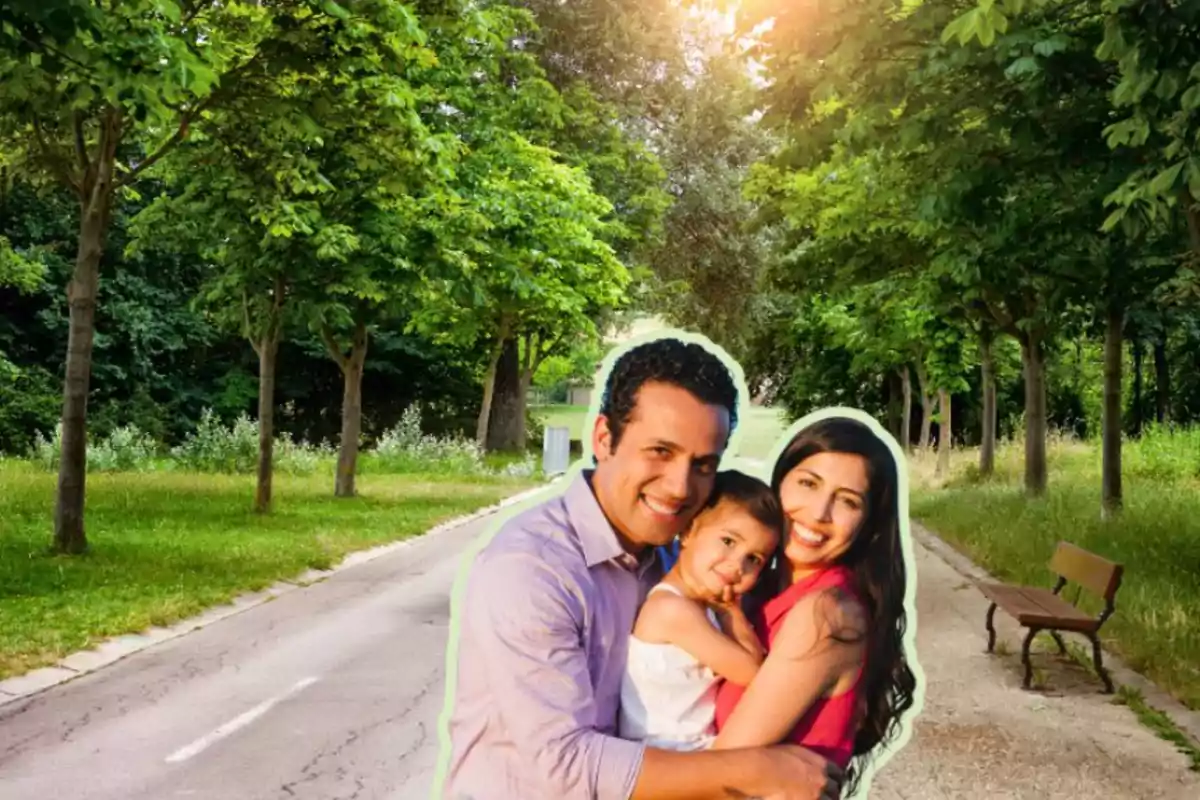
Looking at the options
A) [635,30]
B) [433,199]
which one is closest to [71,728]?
[433,199]

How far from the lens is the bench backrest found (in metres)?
8.36

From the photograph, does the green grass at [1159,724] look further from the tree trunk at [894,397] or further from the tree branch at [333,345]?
the tree trunk at [894,397]

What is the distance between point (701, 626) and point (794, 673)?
0.12 metres

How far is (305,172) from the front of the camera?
12.6 meters

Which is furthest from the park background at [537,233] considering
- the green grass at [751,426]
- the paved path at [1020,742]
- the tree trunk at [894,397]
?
the tree trunk at [894,397]

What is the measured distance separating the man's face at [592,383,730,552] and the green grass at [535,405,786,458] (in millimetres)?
67

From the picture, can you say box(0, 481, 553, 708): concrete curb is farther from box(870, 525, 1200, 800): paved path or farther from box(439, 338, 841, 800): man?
box(439, 338, 841, 800): man

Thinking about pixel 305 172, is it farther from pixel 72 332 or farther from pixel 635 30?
pixel 635 30

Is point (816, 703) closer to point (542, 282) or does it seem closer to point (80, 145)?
point (542, 282)

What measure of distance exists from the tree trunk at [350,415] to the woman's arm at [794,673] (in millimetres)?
14048

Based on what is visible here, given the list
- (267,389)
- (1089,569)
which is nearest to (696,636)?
(1089,569)

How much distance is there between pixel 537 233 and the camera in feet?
11.7

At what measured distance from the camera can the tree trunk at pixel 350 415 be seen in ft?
53.6

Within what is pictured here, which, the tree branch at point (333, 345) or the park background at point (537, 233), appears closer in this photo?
the park background at point (537, 233)
